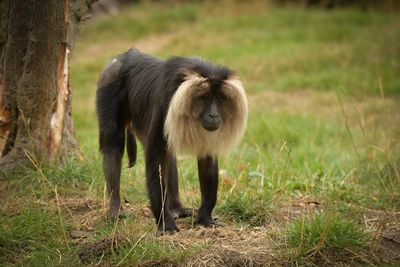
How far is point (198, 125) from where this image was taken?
4.86 m

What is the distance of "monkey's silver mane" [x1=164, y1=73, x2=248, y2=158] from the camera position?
4.70 meters

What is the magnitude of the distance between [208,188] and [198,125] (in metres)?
0.52

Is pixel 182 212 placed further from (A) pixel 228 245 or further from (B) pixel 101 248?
(B) pixel 101 248

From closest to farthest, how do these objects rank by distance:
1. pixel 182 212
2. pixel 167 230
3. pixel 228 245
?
pixel 228 245 < pixel 167 230 < pixel 182 212

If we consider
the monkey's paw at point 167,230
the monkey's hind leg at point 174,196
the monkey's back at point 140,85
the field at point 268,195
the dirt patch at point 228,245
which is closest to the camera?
the dirt patch at point 228,245

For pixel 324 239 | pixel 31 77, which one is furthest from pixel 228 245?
pixel 31 77

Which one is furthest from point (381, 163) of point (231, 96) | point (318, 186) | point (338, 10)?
point (338, 10)

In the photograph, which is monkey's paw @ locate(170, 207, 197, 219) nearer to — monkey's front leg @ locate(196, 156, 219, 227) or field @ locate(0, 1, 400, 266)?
field @ locate(0, 1, 400, 266)

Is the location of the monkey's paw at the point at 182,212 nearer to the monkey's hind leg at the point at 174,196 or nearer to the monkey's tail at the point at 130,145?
the monkey's hind leg at the point at 174,196

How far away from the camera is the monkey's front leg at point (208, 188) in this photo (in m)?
5.08

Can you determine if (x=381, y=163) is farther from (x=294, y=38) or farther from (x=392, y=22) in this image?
(x=392, y=22)

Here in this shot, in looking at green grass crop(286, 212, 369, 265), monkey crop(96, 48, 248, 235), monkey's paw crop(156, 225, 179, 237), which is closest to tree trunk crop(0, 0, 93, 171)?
monkey crop(96, 48, 248, 235)

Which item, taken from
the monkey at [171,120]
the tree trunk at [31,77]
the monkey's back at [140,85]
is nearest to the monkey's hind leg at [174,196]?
the monkey at [171,120]

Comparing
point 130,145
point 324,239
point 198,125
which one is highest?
point 198,125
